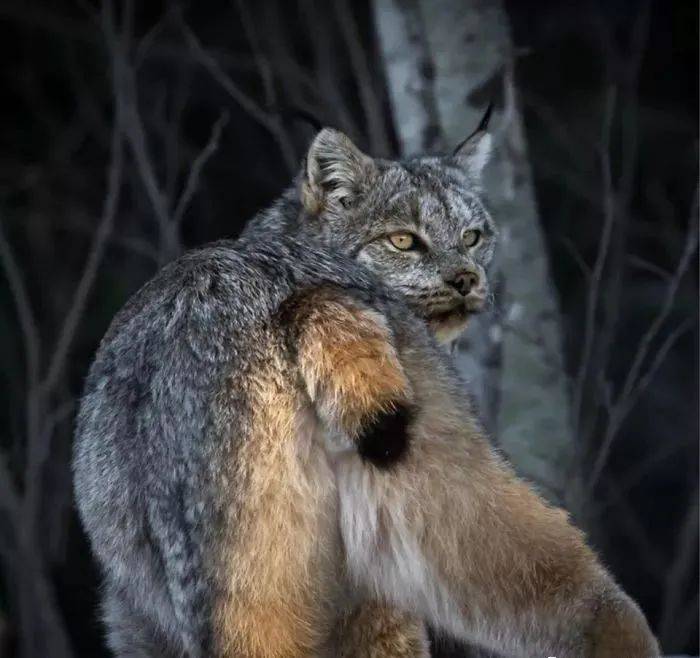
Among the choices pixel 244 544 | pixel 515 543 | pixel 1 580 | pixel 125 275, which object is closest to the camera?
pixel 244 544

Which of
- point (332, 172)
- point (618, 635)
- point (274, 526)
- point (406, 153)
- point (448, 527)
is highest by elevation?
point (406, 153)

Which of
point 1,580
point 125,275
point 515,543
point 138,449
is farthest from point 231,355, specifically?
point 125,275

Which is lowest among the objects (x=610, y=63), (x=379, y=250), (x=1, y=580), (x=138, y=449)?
(x=1, y=580)

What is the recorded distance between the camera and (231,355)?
313 centimetres

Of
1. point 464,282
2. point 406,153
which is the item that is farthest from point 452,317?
point 406,153

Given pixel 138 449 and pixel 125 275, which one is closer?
pixel 138 449

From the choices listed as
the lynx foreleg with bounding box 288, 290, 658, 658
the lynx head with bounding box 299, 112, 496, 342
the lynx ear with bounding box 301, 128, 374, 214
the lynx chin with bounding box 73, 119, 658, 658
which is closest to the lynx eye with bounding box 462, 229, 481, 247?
the lynx head with bounding box 299, 112, 496, 342

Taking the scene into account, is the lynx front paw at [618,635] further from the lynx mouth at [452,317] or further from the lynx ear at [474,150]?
the lynx ear at [474,150]

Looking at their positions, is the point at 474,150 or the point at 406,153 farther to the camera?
the point at 406,153

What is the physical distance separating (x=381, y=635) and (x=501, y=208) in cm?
318

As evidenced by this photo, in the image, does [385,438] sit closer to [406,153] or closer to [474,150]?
[474,150]

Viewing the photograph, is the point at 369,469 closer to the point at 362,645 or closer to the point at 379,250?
the point at 362,645

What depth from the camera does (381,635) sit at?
3.37 m

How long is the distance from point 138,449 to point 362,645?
69 cm
